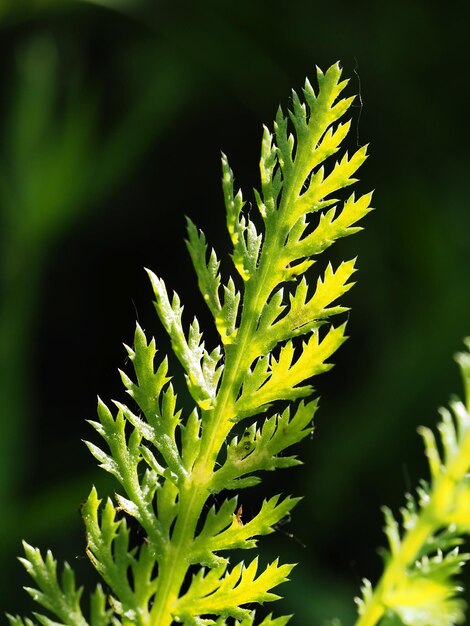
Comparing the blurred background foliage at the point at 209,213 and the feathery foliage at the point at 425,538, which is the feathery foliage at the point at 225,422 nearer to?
the feathery foliage at the point at 425,538

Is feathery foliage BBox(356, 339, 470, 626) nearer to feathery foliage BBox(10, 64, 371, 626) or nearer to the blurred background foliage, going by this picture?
feathery foliage BBox(10, 64, 371, 626)

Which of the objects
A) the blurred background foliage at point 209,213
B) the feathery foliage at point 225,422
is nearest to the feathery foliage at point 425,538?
the feathery foliage at point 225,422

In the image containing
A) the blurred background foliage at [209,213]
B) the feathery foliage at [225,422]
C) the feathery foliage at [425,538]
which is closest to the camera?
the feathery foliage at [425,538]

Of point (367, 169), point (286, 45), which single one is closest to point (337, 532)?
point (367, 169)

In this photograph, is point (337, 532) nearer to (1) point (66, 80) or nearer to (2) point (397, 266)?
(2) point (397, 266)

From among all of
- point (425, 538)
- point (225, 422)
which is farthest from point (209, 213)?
point (425, 538)

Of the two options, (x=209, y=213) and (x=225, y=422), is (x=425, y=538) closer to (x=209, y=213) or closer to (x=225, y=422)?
(x=225, y=422)
